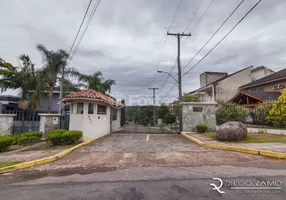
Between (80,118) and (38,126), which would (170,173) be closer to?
(80,118)

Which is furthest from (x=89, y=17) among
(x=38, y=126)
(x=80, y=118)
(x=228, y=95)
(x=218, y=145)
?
(x=228, y=95)

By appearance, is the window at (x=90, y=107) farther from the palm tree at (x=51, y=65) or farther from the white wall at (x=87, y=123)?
the palm tree at (x=51, y=65)

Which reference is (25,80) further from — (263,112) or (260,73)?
(260,73)

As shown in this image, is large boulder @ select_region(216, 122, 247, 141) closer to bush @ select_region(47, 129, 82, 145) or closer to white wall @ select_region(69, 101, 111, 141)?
white wall @ select_region(69, 101, 111, 141)

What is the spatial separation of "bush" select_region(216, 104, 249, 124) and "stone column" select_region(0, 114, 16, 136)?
17875mm

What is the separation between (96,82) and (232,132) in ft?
50.0

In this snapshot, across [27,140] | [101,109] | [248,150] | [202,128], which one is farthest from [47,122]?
[248,150]

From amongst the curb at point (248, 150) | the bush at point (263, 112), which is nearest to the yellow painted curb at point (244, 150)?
the curb at point (248, 150)

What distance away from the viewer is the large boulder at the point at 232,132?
8196 millimetres

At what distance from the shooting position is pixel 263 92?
19031 mm

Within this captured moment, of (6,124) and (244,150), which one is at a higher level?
(6,124)

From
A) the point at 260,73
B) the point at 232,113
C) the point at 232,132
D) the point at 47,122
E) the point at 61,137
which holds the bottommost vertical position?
the point at 61,137

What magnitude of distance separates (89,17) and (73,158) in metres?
6.63

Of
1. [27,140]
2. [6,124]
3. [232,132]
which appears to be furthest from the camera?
[6,124]
